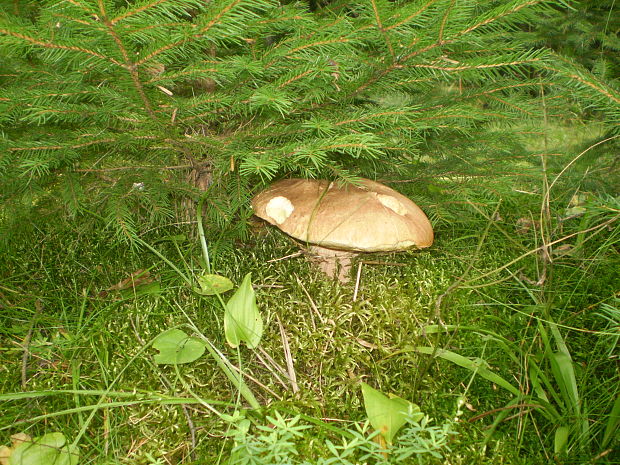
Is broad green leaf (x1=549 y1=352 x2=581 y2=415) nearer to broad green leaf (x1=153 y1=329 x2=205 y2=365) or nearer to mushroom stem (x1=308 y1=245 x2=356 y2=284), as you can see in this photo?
mushroom stem (x1=308 y1=245 x2=356 y2=284)

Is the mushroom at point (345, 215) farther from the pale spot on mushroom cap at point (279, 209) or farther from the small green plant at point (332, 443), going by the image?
the small green plant at point (332, 443)

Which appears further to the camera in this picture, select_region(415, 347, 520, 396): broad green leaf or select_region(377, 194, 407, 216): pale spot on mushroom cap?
select_region(377, 194, 407, 216): pale spot on mushroom cap

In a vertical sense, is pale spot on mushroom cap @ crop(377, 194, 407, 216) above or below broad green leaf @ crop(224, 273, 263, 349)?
above

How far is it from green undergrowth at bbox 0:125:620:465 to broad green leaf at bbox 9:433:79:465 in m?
0.05

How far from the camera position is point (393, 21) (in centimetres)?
121

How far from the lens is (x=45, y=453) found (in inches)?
47.2

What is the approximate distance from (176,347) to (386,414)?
0.75 m

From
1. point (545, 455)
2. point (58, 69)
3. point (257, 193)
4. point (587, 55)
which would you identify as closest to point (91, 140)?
point (58, 69)

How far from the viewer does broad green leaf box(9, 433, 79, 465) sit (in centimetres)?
118

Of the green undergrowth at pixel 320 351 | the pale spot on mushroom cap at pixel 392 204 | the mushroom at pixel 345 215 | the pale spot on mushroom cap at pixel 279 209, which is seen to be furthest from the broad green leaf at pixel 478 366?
the pale spot on mushroom cap at pixel 279 209

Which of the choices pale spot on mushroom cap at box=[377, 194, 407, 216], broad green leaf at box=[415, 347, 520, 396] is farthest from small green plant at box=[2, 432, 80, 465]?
pale spot on mushroom cap at box=[377, 194, 407, 216]

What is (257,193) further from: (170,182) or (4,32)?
(4,32)

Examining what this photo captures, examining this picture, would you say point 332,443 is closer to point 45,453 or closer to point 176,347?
point 176,347

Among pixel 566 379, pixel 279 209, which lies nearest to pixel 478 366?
pixel 566 379
